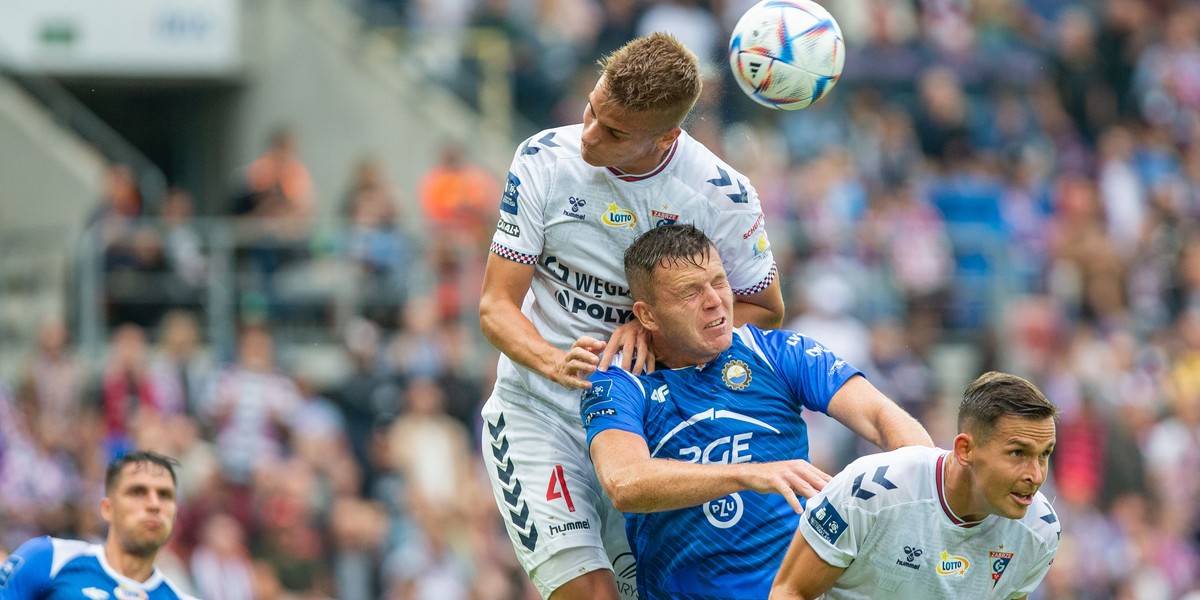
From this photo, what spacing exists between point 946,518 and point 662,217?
171cm

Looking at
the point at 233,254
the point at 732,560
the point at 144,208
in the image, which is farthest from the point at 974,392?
the point at 144,208

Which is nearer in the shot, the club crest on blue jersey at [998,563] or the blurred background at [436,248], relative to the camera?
the club crest on blue jersey at [998,563]

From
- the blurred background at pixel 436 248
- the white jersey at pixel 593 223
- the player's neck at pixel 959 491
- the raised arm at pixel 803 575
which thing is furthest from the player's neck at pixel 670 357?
the blurred background at pixel 436 248

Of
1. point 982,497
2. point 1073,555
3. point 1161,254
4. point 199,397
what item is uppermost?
point 982,497

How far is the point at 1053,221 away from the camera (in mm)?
18172

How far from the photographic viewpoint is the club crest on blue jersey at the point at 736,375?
691 centimetres

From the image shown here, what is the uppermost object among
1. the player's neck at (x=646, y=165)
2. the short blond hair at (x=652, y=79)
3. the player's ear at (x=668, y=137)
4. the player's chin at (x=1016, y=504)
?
the short blond hair at (x=652, y=79)

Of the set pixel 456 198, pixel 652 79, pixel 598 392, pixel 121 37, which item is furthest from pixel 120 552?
pixel 121 37

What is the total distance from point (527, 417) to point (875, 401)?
4.88 feet

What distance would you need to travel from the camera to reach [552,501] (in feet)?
23.3

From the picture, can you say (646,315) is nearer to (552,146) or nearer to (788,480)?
(552,146)

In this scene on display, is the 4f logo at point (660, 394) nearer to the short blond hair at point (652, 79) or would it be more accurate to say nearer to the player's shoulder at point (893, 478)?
the player's shoulder at point (893, 478)

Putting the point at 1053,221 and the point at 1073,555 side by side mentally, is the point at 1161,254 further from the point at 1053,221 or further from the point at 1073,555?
the point at 1073,555

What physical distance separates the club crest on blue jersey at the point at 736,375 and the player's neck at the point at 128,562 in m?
3.05
